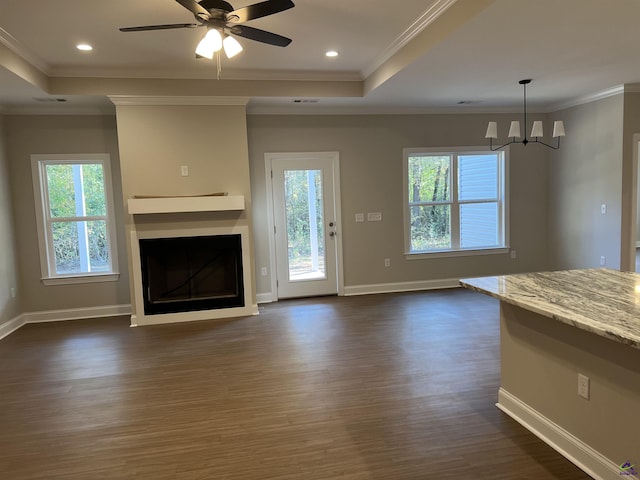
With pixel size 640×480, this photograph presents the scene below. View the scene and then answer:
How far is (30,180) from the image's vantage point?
5.33m

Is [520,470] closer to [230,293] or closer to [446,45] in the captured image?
[446,45]

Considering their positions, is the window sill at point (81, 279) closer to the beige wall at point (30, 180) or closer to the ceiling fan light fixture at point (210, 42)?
the beige wall at point (30, 180)

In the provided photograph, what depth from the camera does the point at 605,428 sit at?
2.04m

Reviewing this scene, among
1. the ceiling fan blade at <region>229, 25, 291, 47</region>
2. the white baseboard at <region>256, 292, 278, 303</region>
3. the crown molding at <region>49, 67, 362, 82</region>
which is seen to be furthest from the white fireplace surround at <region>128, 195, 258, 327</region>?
the ceiling fan blade at <region>229, 25, 291, 47</region>

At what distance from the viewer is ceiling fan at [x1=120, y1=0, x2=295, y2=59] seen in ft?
8.46

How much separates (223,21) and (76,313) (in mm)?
4384

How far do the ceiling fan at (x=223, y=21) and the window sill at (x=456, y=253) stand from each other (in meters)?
3.98

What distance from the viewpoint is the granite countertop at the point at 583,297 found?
5.92 ft

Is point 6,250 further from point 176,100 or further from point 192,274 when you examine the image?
point 176,100

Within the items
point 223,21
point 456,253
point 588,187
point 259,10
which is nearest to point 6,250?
point 223,21

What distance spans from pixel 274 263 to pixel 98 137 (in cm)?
275

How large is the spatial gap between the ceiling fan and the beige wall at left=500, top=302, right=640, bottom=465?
2.36 meters

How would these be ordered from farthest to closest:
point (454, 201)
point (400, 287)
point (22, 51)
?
point (454, 201), point (400, 287), point (22, 51)

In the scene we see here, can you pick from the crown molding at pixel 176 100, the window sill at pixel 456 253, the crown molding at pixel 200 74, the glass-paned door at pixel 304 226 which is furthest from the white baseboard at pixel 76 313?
the window sill at pixel 456 253
